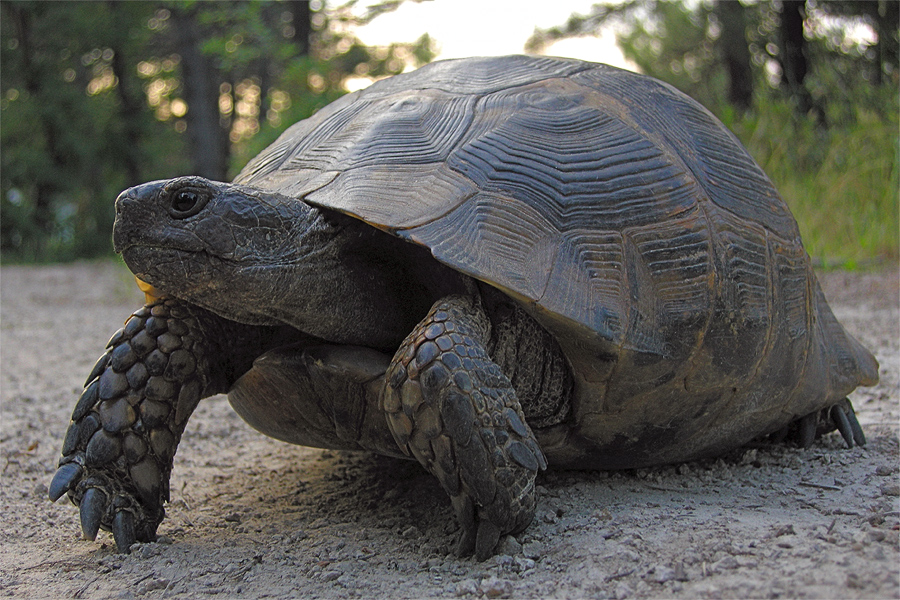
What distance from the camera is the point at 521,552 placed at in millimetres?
1740

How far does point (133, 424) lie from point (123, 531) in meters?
0.28

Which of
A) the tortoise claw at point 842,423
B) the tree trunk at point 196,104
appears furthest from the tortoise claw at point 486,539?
the tree trunk at point 196,104

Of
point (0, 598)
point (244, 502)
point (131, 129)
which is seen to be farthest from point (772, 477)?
point (131, 129)

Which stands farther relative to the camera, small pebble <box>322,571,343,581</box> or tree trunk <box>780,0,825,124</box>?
tree trunk <box>780,0,825,124</box>

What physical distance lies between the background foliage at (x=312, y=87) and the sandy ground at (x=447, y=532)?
4633 millimetres

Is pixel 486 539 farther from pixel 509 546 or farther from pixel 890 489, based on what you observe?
pixel 890 489

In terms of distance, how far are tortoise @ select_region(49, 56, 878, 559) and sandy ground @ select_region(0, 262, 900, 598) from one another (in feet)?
0.39

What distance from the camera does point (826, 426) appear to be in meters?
2.72

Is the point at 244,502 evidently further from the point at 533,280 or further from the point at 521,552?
the point at 533,280

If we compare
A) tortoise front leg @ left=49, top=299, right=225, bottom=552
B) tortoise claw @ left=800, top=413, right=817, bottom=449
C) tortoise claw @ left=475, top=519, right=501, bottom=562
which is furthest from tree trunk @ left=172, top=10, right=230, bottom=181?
tortoise claw @ left=475, top=519, right=501, bottom=562

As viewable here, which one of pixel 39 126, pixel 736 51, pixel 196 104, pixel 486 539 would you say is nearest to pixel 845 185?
pixel 736 51

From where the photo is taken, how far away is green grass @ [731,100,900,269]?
22.4ft

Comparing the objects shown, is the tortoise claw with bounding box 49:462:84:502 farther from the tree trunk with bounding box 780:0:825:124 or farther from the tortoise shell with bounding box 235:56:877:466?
the tree trunk with bounding box 780:0:825:124

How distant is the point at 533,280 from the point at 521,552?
0.63 metres
